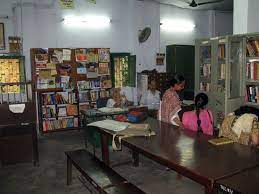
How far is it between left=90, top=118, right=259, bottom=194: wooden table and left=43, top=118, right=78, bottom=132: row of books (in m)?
3.87

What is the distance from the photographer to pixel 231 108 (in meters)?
5.48

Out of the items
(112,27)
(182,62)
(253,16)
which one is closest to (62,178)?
(253,16)

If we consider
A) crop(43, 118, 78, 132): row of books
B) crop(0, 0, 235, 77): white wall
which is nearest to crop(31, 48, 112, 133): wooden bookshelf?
crop(43, 118, 78, 132): row of books

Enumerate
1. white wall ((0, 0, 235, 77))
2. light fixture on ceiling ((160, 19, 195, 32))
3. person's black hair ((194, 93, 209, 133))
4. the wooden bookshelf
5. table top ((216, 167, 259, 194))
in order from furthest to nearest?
light fixture on ceiling ((160, 19, 195, 32)) < the wooden bookshelf < white wall ((0, 0, 235, 77)) < person's black hair ((194, 93, 209, 133)) < table top ((216, 167, 259, 194))

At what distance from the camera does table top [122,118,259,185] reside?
2.18m

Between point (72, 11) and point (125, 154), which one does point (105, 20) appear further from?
point (125, 154)

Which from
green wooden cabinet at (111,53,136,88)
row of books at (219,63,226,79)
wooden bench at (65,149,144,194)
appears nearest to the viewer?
wooden bench at (65,149,144,194)

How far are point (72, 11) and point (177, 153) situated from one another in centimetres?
556

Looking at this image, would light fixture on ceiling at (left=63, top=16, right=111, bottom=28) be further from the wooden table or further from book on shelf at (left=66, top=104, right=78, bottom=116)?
the wooden table

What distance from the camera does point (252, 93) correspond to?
5309mm

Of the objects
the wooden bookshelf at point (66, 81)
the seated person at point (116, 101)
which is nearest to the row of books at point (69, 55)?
the wooden bookshelf at point (66, 81)

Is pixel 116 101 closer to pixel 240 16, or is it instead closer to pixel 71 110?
pixel 71 110

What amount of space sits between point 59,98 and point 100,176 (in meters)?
4.13

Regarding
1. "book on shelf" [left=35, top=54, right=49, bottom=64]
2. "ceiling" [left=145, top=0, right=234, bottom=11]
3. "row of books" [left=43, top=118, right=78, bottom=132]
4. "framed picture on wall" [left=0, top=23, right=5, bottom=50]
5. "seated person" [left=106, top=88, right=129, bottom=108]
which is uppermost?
"ceiling" [left=145, top=0, right=234, bottom=11]
